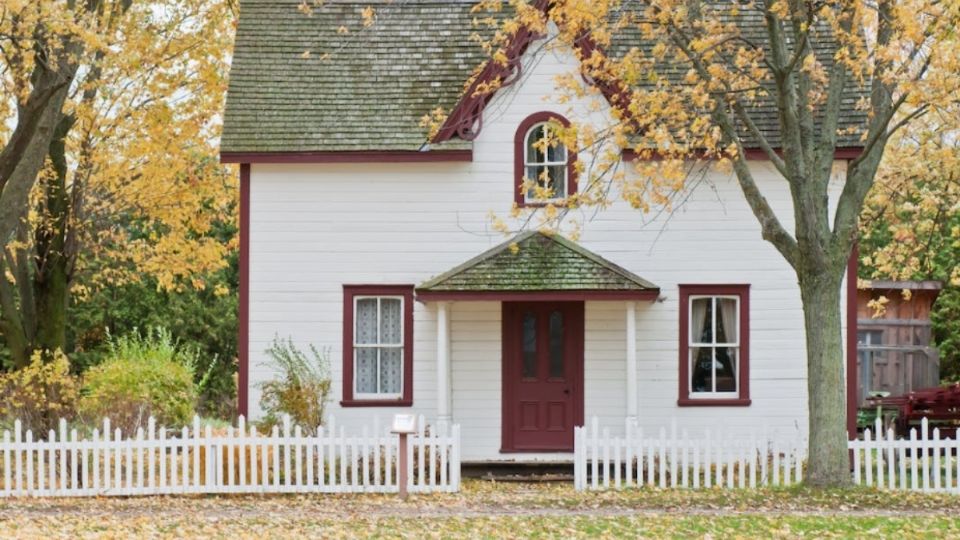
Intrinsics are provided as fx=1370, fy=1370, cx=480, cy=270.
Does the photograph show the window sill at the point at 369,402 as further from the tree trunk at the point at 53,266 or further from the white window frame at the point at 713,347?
the tree trunk at the point at 53,266

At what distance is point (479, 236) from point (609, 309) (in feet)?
7.78

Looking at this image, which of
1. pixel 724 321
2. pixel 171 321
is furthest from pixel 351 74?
pixel 171 321

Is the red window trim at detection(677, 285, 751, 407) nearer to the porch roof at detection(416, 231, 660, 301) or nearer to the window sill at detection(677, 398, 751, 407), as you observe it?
the window sill at detection(677, 398, 751, 407)

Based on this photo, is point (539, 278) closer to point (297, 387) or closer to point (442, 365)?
point (442, 365)

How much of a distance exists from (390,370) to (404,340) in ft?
1.81

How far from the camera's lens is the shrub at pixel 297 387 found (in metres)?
20.6

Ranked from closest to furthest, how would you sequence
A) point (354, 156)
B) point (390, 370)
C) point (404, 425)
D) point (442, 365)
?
point (404, 425)
point (442, 365)
point (354, 156)
point (390, 370)

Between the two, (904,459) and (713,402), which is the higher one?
(713,402)

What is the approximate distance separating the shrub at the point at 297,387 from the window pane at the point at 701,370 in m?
→ 5.78

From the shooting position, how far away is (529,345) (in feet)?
71.8

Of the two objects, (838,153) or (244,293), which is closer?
(838,153)

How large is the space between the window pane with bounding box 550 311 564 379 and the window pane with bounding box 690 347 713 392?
6.85ft

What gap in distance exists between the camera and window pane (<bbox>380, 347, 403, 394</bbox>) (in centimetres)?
2191

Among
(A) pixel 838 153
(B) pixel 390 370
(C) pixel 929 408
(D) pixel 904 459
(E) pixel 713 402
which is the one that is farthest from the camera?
(C) pixel 929 408
